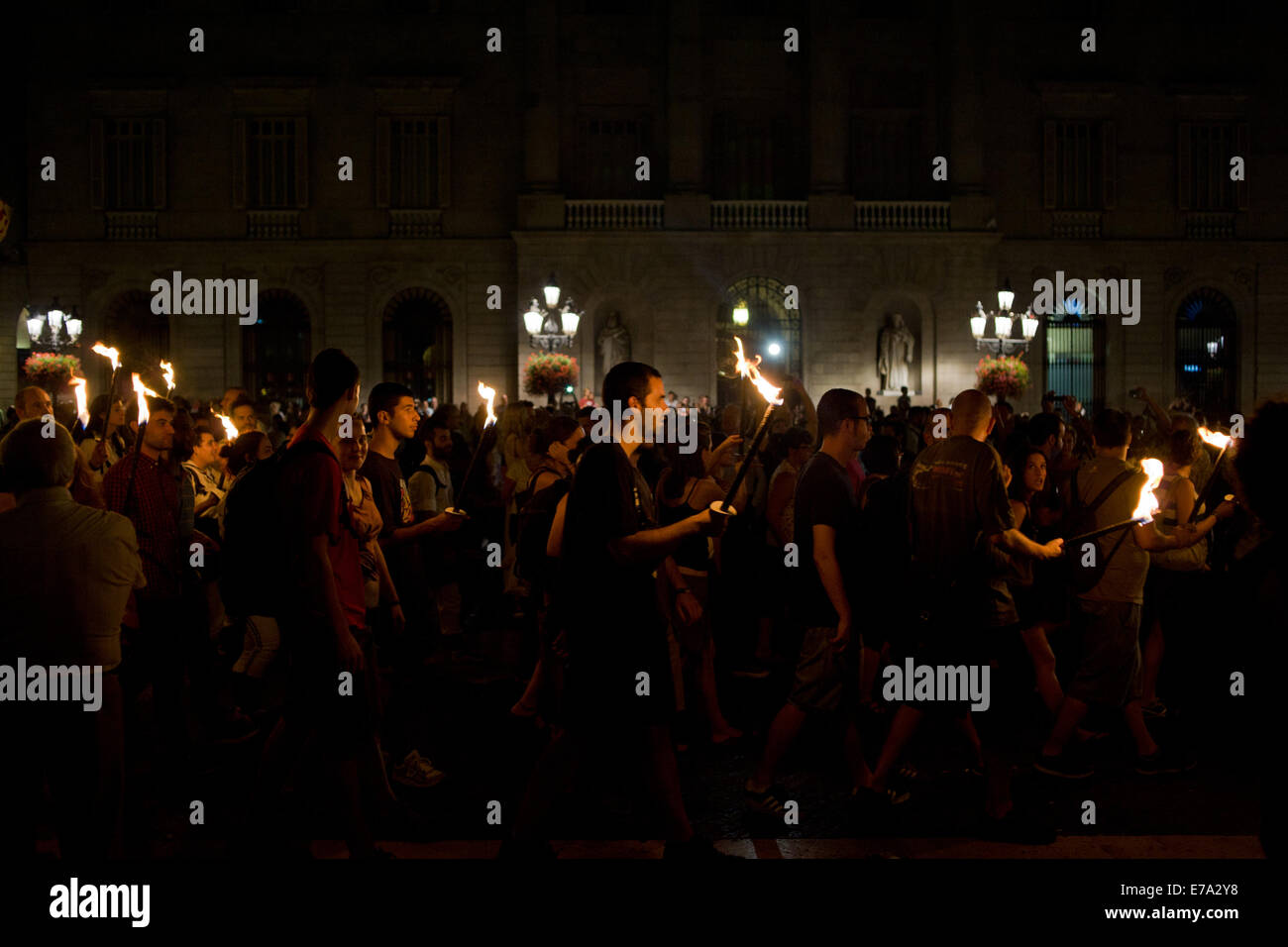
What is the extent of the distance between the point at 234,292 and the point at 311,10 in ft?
23.6

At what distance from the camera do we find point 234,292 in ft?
89.6

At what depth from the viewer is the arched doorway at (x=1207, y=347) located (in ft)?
93.2

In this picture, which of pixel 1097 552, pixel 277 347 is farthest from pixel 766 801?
pixel 277 347

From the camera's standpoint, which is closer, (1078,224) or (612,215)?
(612,215)

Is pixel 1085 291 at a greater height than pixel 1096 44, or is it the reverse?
pixel 1096 44

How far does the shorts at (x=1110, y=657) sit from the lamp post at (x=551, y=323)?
14687 millimetres

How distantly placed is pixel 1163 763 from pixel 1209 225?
26.1 meters

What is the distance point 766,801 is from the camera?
5.47m

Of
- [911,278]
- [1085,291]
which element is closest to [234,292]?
[911,278]

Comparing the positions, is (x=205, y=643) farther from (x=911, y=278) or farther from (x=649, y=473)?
(x=911, y=278)
